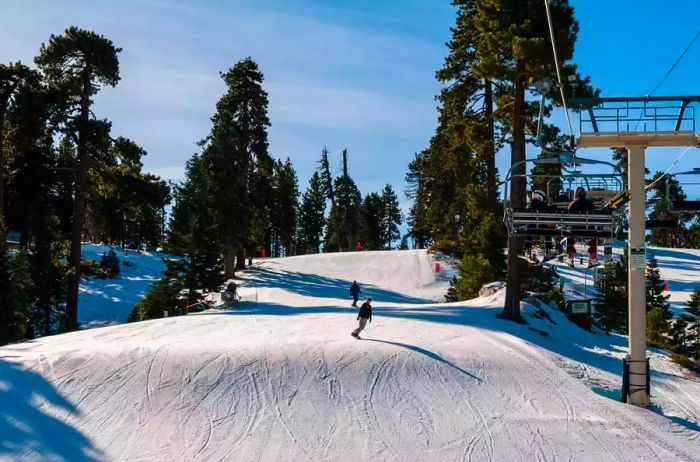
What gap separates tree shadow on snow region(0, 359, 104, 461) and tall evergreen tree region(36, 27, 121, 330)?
16.4 metres

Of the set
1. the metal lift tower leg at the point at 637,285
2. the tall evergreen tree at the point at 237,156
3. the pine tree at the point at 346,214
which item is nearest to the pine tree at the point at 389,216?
the pine tree at the point at 346,214

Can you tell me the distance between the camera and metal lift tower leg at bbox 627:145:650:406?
57.1ft

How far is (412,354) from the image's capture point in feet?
62.6

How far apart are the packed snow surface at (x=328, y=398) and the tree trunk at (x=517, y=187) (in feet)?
8.13

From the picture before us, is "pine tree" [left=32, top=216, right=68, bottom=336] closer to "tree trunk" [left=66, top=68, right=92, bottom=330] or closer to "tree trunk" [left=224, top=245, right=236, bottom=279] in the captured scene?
"tree trunk" [left=66, top=68, right=92, bottom=330]

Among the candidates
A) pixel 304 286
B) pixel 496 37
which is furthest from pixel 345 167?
pixel 496 37

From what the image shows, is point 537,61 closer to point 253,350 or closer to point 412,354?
point 412,354

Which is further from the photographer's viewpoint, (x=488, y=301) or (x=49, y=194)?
(x=49, y=194)

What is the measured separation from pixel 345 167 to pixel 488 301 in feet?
154

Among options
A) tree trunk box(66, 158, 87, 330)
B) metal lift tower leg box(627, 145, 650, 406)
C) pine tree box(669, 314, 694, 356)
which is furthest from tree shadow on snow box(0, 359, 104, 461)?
pine tree box(669, 314, 694, 356)

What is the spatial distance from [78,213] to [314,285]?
1685 centimetres

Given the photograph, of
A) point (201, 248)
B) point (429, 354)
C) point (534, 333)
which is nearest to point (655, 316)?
point (534, 333)

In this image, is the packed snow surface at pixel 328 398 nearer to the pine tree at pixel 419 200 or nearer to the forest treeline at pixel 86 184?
the forest treeline at pixel 86 184

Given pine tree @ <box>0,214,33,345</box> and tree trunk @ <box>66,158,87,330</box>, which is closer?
pine tree @ <box>0,214,33,345</box>
